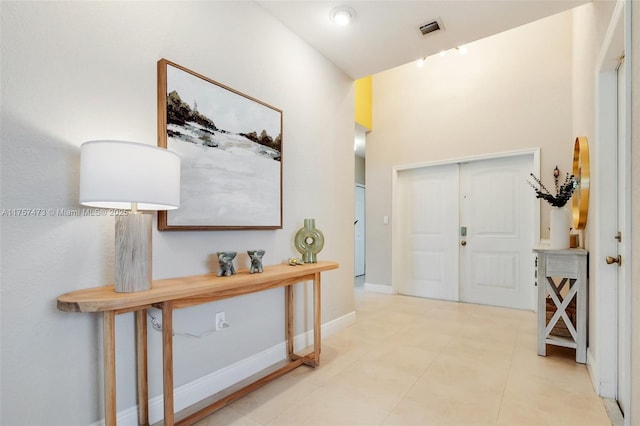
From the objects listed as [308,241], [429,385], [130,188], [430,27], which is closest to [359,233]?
[308,241]

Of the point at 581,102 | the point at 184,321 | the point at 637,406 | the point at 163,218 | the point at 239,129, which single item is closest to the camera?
the point at 637,406

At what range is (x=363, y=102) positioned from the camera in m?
4.69

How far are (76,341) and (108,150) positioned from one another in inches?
34.0

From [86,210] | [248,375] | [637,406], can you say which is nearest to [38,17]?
[86,210]

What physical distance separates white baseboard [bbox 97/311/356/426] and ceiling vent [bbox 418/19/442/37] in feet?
8.78

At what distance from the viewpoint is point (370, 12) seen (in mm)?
2309

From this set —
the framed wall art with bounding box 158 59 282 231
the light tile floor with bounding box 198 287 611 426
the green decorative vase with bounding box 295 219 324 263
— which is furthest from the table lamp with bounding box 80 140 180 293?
the green decorative vase with bounding box 295 219 324 263

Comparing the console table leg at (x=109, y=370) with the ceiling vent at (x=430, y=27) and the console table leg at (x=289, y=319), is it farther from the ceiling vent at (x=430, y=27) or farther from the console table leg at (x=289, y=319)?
the ceiling vent at (x=430, y=27)

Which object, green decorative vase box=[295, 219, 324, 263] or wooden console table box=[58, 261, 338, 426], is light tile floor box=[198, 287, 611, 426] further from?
green decorative vase box=[295, 219, 324, 263]

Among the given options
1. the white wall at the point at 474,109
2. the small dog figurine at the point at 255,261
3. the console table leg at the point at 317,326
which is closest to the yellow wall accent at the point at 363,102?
the white wall at the point at 474,109

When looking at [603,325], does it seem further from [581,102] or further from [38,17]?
[38,17]

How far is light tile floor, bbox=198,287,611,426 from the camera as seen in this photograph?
5.47 feet

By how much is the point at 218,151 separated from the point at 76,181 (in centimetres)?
76

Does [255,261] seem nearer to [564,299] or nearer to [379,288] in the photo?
[564,299]
